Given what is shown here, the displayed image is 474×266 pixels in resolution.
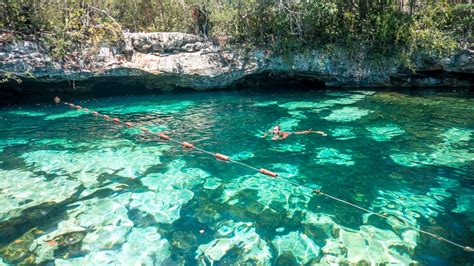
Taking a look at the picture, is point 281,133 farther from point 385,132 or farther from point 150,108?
Answer: point 150,108

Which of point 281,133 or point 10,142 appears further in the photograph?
point 10,142

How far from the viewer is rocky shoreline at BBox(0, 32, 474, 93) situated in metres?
12.0

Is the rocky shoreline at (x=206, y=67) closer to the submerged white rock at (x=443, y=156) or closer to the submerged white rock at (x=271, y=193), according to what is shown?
the submerged white rock at (x=443, y=156)

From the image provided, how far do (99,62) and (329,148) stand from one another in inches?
374

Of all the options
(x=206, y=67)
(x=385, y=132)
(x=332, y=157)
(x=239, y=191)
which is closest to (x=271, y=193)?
(x=239, y=191)

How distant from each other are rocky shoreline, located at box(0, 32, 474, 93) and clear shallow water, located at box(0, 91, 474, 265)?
3.04 m

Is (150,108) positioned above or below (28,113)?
below

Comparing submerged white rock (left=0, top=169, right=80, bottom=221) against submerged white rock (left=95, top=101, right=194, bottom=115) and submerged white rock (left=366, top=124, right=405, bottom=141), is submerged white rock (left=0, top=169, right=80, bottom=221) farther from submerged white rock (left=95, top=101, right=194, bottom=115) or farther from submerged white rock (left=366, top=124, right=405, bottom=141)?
submerged white rock (left=366, top=124, right=405, bottom=141)

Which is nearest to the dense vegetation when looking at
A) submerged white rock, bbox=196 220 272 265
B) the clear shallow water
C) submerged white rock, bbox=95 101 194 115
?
submerged white rock, bbox=95 101 194 115

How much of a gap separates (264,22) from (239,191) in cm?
1022

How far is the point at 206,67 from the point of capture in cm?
1354

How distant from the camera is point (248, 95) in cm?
1373

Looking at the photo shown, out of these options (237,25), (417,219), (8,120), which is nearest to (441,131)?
(417,219)

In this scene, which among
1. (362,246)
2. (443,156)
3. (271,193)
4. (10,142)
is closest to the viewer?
(362,246)
